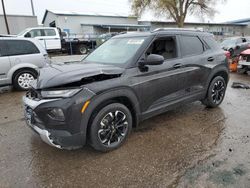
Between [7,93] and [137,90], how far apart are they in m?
5.25

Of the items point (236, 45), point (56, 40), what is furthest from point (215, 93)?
point (56, 40)

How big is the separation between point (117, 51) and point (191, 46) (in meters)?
1.52

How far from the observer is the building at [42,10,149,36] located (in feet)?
84.2

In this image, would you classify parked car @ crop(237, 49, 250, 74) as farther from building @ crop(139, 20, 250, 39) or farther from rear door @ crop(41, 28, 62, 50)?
building @ crop(139, 20, 250, 39)

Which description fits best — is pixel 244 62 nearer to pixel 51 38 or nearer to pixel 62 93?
pixel 62 93

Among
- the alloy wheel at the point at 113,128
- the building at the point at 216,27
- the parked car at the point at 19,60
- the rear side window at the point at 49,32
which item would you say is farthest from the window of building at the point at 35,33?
the building at the point at 216,27

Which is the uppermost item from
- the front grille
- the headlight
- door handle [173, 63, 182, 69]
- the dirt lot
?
door handle [173, 63, 182, 69]

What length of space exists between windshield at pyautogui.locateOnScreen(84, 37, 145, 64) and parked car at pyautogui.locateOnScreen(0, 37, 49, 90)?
132 inches

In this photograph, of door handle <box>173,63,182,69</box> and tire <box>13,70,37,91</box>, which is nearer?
door handle <box>173,63,182,69</box>

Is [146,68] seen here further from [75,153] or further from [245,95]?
[245,95]

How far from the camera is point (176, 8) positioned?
90.6ft

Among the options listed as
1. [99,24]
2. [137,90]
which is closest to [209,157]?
[137,90]

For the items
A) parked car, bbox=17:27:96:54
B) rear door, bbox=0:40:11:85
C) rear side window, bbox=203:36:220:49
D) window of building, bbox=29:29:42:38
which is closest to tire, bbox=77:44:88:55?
parked car, bbox=17:27:96:54

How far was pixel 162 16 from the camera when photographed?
2905cm
